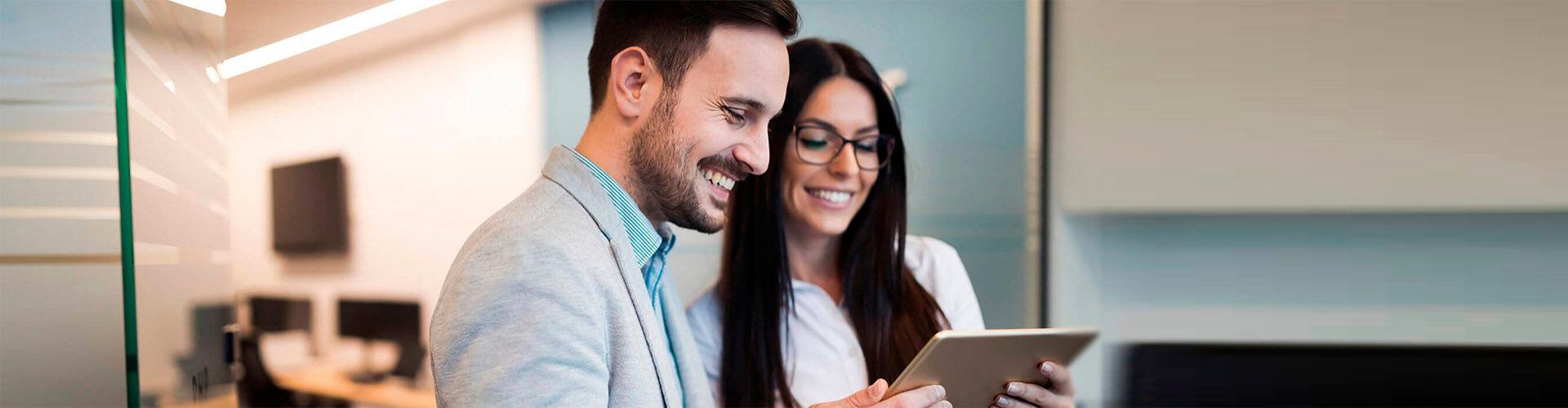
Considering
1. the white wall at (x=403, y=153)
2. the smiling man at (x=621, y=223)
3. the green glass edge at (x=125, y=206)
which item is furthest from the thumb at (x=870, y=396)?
the green glass edge at (x=125, y=206)

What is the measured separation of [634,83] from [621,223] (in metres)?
0.17

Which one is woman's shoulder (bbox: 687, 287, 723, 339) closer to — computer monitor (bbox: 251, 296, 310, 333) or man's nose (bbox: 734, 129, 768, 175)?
man's nose (bbox: 734, 129, 768, 175)

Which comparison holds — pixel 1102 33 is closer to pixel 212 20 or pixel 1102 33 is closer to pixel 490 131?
pixel 490 131

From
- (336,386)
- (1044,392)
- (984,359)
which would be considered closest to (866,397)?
(984,359)

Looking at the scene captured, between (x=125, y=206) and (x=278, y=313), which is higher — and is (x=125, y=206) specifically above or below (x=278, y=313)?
above

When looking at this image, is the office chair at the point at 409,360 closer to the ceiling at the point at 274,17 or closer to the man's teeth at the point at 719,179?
the ceiling at the point at 274,17

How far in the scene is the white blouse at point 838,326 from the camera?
1.24 metres

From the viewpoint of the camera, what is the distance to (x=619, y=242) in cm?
98

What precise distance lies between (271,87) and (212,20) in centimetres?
11

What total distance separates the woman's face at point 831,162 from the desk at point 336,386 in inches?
23.3

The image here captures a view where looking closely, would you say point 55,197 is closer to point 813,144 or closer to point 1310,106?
point 813,144

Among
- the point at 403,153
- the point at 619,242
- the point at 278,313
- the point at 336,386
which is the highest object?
the point at 403,153

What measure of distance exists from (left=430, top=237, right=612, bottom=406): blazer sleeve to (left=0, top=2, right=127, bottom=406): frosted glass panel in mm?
537

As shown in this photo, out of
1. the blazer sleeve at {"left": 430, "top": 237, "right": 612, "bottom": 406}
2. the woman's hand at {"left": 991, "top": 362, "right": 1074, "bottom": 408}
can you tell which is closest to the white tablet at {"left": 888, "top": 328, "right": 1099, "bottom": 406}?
the woman's hand at {"left": 991, "top": 362, "right": 1074, "bottom": 408}
